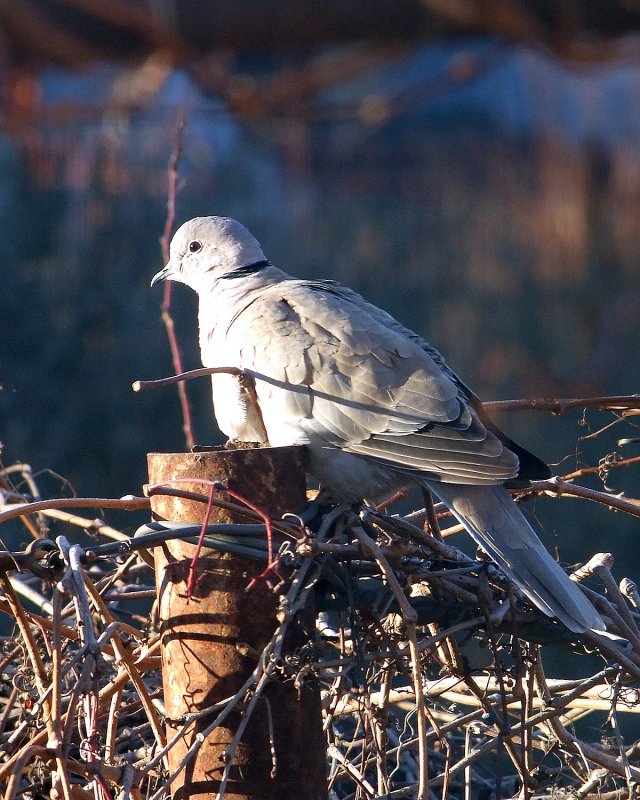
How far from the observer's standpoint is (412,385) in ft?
6.58

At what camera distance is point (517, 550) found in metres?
1.83

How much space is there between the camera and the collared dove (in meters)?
1.91

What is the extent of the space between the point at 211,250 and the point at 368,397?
0.90m

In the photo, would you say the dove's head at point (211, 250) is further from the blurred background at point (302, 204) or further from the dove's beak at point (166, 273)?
the blurred background at point (302, 204)

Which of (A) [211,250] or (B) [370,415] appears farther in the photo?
(A) [211,250]

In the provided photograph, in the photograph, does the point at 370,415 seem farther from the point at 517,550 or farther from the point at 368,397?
the point at 517,550

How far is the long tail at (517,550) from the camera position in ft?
5.47

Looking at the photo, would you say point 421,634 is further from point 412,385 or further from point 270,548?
point 412,385

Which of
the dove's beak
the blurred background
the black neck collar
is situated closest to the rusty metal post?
the blurred background

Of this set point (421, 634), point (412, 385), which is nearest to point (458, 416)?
point (412, 385)

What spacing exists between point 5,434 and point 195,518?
4694mm

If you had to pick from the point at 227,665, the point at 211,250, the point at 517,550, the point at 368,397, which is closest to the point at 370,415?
the point at 368,397

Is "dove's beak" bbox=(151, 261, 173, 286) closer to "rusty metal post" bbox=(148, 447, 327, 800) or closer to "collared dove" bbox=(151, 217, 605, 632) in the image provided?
"collared dove" bbox=(151, 217, 605, 632)

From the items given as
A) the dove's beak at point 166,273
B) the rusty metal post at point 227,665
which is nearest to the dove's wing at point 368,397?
the rusty metal post at point 227,665
